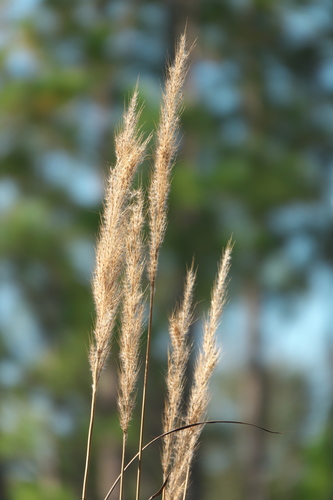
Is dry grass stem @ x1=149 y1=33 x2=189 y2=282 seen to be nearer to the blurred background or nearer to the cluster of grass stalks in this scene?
the cluster of grass stalks

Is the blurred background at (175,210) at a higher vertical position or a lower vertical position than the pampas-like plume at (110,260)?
higher

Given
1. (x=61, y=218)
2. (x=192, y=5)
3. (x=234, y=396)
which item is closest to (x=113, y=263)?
(x=61, y=218)

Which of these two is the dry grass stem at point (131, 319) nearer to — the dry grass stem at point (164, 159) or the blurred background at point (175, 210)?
the dry grass stem at point (164, 159)

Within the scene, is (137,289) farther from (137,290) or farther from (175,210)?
(175,210)

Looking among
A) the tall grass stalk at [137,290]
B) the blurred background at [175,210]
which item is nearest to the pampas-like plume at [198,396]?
the tall grass stalk at [137,290]

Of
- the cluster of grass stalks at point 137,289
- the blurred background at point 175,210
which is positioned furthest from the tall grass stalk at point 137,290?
the blurred background at point 175,210

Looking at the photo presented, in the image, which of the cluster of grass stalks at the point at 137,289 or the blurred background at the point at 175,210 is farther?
the blurred background at the point at 175,210

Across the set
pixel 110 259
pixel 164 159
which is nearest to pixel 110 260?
pixel 110 259

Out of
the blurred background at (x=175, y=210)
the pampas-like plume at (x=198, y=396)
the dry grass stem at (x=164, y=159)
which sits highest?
the blurred background at (x=175, y=210)

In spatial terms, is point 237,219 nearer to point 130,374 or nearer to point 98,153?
point 98,153
